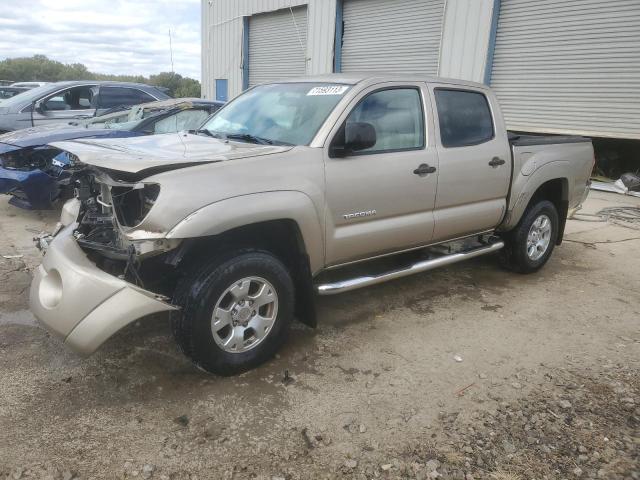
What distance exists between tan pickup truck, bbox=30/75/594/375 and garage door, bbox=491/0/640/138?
21.4ft

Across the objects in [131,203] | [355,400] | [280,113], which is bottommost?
[355,400]

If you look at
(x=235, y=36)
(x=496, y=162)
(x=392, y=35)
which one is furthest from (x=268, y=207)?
(x=235, y=36)

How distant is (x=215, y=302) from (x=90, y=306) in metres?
0.65

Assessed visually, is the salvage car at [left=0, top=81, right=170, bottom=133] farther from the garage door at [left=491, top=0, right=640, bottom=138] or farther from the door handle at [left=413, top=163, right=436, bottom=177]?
the garage door at [left=491, top=0, right=640, bottom=138]

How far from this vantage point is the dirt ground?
8.07ft

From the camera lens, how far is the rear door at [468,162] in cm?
417

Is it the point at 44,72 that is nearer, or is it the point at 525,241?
the point at 525,241

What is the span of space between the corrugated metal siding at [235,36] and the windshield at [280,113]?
1101 cm

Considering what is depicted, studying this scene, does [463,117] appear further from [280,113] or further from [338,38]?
[338,38]

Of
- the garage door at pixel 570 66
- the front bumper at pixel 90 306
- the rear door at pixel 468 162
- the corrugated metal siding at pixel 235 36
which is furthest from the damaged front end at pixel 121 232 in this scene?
the corrugated metal siding at pixel 235 36

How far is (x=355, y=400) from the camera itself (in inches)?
117

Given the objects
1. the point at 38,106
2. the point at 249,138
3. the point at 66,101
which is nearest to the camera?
the point at 249,138

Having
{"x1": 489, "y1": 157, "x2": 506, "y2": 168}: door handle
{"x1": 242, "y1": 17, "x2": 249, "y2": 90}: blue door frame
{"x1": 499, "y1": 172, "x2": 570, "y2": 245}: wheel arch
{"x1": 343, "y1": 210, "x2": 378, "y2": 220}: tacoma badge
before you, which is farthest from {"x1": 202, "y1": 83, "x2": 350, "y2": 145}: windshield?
{"x1": 242, "y1": 17, "x2": 249, "y2": 90}: blue door frame

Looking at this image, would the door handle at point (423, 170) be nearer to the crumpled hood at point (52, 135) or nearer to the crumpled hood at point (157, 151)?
the crumpled hood at point (157, 151)
